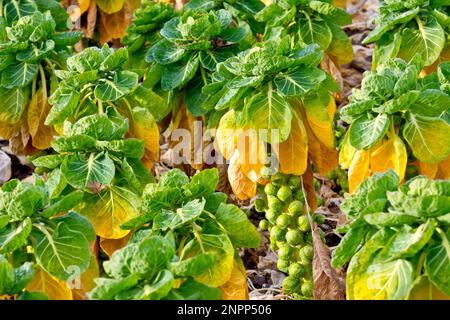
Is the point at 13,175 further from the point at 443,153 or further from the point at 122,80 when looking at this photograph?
the point at 443,153

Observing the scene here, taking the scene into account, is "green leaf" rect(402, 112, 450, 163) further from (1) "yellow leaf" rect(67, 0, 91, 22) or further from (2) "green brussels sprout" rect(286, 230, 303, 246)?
(1) "yellow leaf" rect(67, 0, 91, 22)

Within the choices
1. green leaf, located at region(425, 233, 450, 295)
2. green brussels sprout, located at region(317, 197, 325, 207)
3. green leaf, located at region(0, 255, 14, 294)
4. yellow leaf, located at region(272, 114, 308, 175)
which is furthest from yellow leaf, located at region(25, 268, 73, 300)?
green brussels sprout, located at region(317, 197, 325, 207)

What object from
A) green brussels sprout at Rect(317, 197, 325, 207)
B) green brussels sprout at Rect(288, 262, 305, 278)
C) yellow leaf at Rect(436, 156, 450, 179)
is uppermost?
yellow leaf at Rect(436, 156, 450, 179)

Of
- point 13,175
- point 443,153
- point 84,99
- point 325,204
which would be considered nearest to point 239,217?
point 443,153

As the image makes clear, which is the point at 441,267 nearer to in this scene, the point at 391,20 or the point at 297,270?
the point at 297,270

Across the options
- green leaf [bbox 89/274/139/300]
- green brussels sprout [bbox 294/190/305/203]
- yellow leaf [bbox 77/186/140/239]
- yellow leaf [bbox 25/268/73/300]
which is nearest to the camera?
green leaf [bbox 89/274/139/300]

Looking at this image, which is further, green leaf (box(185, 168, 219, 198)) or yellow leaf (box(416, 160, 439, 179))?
yellow leaf (box(416, 160, 439, 179))

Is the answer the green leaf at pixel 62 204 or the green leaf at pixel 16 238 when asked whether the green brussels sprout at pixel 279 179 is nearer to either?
the green leaf at pixel 62 204

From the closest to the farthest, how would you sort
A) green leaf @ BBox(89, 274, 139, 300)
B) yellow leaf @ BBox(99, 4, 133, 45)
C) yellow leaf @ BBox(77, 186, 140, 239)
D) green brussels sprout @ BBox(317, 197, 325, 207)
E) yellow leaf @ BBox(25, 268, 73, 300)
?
green leaf @ BBox(89, 274, 139, 300)
yellow leaf @ BBox(25, 268, 73, 300)
yellow leaf @ BBox(77, 186, 140, 239)
green brussels sprout @ BBox(317, 197, 325, 207)
yellow leaf @ BBox(99, 4, 133, 45)
